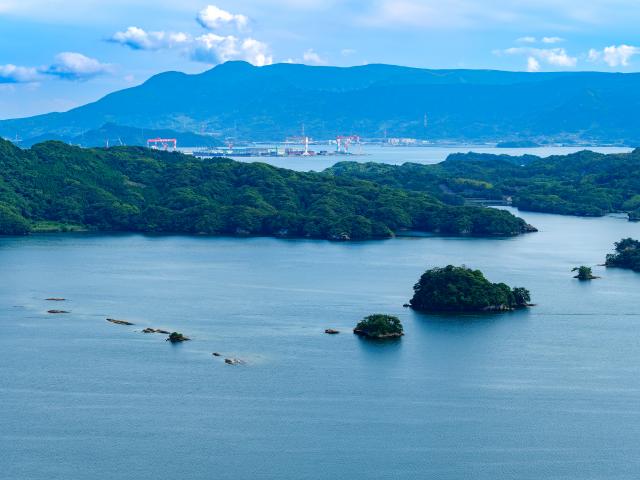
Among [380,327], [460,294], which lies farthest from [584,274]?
[380,327]

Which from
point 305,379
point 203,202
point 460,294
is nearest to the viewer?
point 305,379

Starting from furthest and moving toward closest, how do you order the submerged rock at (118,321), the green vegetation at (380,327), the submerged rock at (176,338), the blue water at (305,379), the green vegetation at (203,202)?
the green vegetation at (203,202)
the submerged rock at (118,321)
the green vegetation at (380,327)
the submerged rock at (176,338)
the blue water at (305,379)

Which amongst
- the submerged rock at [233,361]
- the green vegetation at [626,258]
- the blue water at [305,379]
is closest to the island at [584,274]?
the blue water at [305,379]

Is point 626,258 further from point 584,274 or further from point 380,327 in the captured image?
point 380,327

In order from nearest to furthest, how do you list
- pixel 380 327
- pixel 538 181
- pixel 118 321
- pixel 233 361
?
pixel 233 361 < pixel 380 327 < pixel 118 321 < pixel 538 181

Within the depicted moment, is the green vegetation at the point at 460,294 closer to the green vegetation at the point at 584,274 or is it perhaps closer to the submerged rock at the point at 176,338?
the green vegetation at the point at 584,274

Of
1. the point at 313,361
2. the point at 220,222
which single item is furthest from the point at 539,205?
the point at 313,361

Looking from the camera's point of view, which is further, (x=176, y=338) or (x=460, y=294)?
(x=460, y=294)
